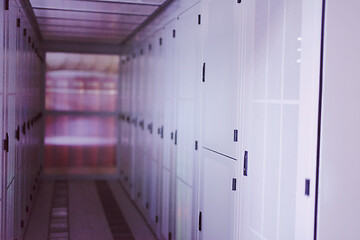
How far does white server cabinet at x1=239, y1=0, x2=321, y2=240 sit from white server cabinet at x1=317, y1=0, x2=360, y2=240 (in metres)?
0.06

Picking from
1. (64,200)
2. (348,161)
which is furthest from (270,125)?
(64,200)

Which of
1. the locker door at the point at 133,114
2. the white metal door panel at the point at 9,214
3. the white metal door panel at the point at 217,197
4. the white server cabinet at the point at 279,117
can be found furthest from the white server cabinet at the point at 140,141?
the white server cabinet at the point at 279,117

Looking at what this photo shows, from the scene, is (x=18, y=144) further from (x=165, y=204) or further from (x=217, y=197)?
(x=217, y=197)

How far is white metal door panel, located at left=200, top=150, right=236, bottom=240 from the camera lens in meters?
3.29

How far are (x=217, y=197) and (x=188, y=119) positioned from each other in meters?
1.13

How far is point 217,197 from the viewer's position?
11.8ft

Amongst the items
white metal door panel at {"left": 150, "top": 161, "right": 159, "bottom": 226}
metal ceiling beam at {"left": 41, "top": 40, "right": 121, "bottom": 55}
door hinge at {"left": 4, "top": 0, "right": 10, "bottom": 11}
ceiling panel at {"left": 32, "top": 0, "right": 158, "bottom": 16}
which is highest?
ceiling panel at {"left": 32, "top": 0, "right": 158, "bottom": 16}

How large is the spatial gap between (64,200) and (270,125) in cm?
577

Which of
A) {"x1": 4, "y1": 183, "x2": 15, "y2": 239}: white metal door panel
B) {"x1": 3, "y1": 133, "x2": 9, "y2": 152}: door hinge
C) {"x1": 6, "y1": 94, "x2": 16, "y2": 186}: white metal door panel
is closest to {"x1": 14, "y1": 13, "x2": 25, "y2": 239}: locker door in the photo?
{"x1": 6, "y1": 94, "x2": 16, "y2": 186}: white metal door panel

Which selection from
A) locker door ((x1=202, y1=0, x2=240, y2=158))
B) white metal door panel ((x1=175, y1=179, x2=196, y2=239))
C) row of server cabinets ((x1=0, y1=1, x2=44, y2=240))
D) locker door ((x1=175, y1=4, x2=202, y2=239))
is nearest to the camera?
locker door ((x1=202, y1=0, x2=240, y2=158))

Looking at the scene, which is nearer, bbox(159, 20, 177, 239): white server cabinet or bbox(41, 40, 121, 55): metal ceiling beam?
bbox(159, 20, 177, 239): white server cabinet

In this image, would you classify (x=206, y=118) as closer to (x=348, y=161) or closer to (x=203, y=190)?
(x=203, y=190)

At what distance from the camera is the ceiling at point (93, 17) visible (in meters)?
5.44

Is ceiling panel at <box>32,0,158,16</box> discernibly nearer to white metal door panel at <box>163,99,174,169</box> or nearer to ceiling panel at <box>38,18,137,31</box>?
ceiling panel at <box>38,18,137,31</box>
